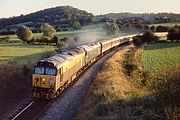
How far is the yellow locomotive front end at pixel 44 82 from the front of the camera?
24.1m

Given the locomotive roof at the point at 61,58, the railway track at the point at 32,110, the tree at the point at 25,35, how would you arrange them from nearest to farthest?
the railway track at the point at 32,110 → the locomotive roof at the point at 61,58 → the tree at the point at 25,35

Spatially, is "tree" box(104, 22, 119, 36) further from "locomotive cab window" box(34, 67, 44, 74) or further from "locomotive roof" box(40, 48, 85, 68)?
"locomotive cab window" box(34, 67, 44, 74)

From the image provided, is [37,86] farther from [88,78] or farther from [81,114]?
[88,78]

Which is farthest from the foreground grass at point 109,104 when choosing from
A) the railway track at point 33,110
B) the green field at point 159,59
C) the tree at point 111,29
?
the tree at point 111,29

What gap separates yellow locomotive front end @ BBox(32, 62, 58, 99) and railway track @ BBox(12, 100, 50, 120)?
2.00ft

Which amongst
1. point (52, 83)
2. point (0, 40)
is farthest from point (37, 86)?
point (0, 40)

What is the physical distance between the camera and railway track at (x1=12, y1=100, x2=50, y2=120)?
2059cm

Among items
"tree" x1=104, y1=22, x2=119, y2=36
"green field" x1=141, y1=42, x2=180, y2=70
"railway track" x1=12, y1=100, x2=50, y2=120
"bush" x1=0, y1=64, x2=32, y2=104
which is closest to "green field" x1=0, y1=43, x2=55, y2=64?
"bush" x1=0, y1=64, x2=32, y2=104

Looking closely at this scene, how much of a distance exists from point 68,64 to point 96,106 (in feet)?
27.5

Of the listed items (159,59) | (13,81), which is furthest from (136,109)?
(159,59)

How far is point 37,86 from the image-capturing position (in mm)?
24781

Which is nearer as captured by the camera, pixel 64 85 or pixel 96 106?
pixel 96 106

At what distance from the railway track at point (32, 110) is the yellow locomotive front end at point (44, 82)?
0.61 metres

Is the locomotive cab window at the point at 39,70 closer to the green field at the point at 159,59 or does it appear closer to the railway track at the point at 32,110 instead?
the railway track at the point at 32,110
